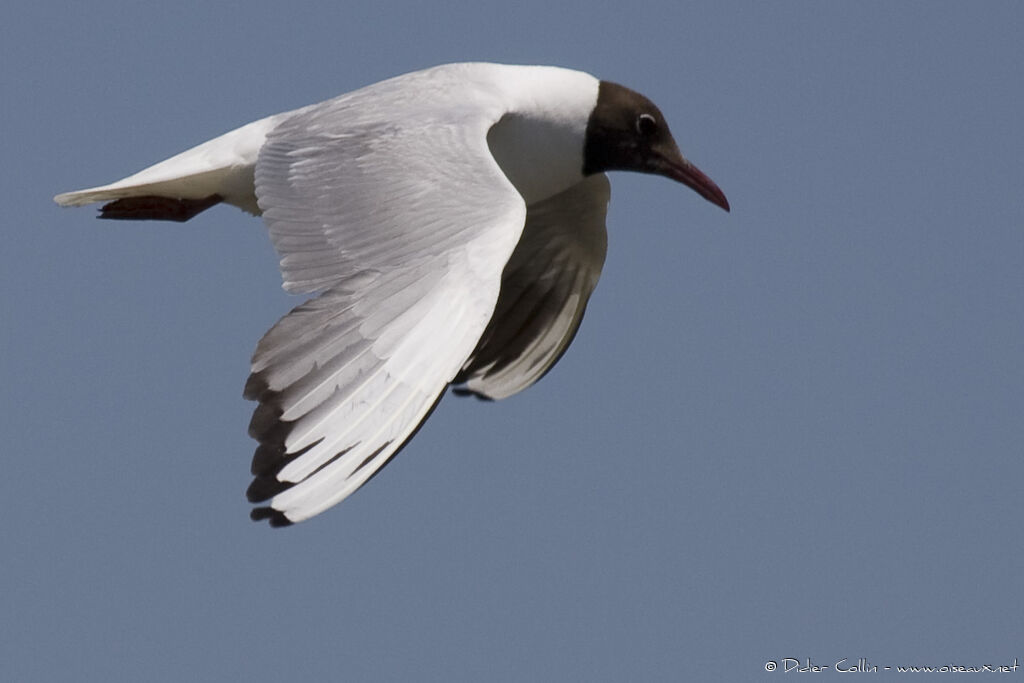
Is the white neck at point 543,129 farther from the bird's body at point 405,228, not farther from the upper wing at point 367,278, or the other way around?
the upper wing at point 367,278

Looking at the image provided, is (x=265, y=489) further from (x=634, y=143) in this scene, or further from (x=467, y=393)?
(x=634, y=143)

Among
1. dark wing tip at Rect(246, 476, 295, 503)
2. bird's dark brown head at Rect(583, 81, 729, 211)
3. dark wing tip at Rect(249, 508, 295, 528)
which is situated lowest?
dark wing tip at Rect(249, 508, 295, 528)

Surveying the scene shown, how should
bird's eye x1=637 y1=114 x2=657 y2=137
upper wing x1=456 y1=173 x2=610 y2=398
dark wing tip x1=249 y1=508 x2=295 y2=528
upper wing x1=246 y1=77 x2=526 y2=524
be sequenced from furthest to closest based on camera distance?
upper wing x1=456 y1=173 x2=610 y2=398 → bird's eye x1=637 y1=114 x2=657 y2=137 → upper wing x1=246 y1=77 x2=526 y2=524 → dark wing tip x1=249 y1=508 x2=295 y2=528

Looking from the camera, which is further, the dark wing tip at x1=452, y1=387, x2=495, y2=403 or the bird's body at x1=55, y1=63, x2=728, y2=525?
the dark wing tip at x1=452, y1=387, x2=495, y2=403

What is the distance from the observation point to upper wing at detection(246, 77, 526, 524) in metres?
5.46

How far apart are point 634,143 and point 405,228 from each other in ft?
6.66

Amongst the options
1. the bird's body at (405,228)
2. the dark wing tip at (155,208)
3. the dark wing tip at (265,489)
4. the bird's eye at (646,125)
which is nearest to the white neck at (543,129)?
the bird's body at (405,228)

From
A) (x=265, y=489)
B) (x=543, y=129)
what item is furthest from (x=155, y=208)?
(x=265, y=489)

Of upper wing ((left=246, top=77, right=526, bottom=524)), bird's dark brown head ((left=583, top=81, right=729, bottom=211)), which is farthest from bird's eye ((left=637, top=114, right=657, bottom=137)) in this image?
upper wing ((left=246, top=77, right=526, bottom=524))

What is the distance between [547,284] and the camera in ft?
27.6

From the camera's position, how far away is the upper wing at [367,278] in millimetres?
5461

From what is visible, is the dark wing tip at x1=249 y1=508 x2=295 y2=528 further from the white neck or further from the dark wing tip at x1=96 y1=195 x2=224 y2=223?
the dark wing tip at x1=96 y1=195 x2=224 y2=223

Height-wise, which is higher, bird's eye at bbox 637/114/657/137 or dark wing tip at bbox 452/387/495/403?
bird's eye at bbox 637/114/657/137

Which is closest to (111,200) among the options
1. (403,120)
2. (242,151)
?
(242,151)
